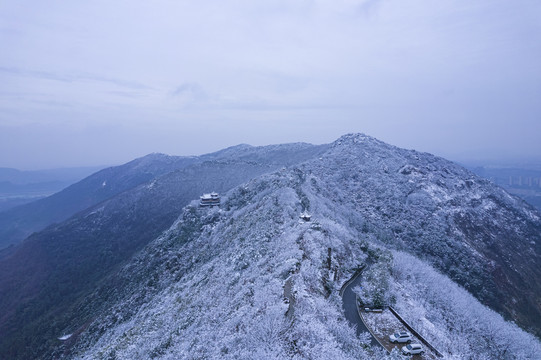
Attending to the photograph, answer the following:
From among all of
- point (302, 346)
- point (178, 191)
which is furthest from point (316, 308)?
point (178, 191)

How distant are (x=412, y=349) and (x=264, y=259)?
628 inches

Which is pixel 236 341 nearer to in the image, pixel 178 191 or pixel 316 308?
pixel 316 308

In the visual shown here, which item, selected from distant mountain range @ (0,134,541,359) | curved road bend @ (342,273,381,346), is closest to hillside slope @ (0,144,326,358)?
distant mountain range @ (0,134,541,359)

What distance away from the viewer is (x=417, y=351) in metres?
18.0

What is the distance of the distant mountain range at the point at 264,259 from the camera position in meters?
21.3

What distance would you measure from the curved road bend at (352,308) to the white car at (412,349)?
152 centimetres

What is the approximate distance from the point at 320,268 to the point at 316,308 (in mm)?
7774

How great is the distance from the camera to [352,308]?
76.7 feet

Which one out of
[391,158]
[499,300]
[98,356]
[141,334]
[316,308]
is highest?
[391,158]

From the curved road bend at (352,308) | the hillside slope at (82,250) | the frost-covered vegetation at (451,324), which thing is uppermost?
the curved road bend at (352,308)

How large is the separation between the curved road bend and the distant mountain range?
108 cm

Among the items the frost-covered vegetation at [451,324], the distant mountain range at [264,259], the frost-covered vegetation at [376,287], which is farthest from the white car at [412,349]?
the frost-covered vegetation at [376,287]

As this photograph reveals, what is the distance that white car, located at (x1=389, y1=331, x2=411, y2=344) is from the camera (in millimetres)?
19109

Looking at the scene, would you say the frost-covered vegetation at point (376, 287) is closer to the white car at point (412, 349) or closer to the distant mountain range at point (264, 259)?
the distant mountain range at point (264, 259)
